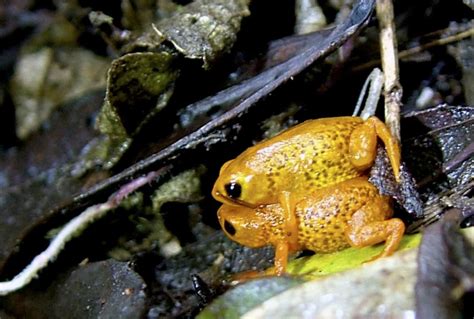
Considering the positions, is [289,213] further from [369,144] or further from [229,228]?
[369,144]

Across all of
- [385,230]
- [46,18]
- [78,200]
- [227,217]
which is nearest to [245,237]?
[227,217]

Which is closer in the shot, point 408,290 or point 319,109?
point 408,290

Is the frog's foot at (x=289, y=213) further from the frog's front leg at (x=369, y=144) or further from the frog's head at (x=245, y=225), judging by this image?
the frog's front leg at (x=369, y=144)

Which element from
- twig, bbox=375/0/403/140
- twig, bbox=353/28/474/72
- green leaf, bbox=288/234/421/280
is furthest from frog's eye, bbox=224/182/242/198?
twig, bbox=353/28/474/72

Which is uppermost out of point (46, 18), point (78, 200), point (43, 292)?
point (46, 18)

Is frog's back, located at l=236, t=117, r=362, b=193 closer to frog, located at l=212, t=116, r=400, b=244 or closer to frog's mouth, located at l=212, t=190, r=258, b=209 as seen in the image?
frog, located at l=212, t=116, r=400, b=244

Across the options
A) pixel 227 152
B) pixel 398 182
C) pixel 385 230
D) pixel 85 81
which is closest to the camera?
pixel 385 230

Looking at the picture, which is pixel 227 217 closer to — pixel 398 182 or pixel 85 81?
pixel 398 182

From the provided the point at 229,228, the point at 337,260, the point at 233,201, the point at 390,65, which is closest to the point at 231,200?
the point at 233,201
